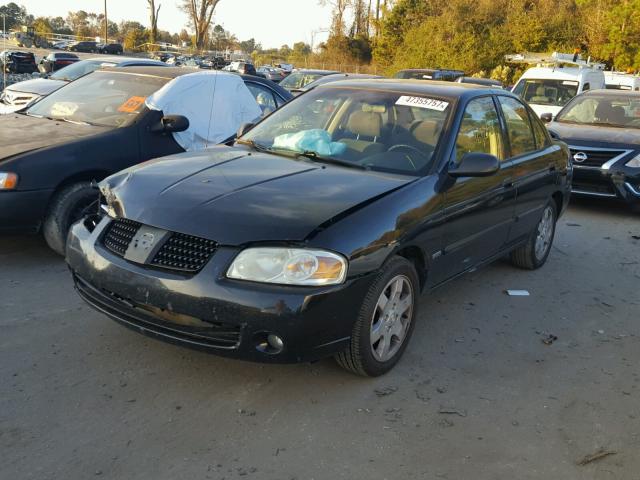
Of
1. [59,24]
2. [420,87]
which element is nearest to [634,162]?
[420,87]

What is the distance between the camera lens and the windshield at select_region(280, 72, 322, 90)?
711 inches

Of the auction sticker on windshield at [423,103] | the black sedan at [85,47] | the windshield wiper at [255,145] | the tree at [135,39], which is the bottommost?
the windshield wiper at [255,145]

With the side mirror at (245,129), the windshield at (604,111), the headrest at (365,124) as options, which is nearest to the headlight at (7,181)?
the side mirror at (245,129)

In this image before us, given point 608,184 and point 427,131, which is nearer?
point 427,131

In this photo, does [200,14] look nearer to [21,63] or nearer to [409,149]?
[21,63]

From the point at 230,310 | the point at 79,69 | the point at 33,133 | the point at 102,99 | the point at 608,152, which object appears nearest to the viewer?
the point at 230,310

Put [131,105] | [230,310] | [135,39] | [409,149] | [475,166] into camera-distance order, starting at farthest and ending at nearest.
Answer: [135,39] → [131,105] → [409,149] → [475,166] → [230,310]

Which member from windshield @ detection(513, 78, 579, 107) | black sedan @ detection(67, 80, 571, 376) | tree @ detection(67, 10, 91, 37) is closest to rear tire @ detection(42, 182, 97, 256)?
black sedan @ detection(67, 80, 571, 376)

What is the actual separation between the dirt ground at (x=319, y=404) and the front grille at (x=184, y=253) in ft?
2.29

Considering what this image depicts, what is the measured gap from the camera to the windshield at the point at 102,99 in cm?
612

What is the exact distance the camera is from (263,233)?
10.6ft

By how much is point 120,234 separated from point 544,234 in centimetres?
412

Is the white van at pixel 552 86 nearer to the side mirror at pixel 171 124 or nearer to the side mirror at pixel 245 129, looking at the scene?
the side mirror at pixel 171 124

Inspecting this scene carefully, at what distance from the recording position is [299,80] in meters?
18.4
